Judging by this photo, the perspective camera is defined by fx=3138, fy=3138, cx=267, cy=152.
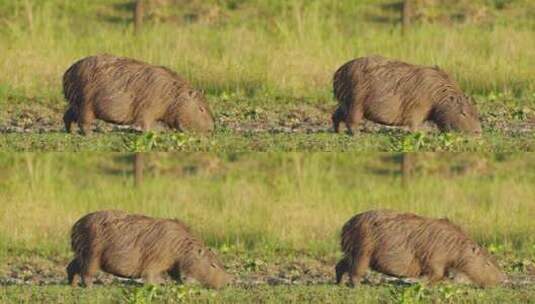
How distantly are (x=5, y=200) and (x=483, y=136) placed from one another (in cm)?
510

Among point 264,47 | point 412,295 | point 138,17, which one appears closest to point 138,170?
point 138,17

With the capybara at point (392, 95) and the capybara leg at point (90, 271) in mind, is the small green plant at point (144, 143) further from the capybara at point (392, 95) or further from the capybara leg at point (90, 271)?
the capybara at point (392, 95)

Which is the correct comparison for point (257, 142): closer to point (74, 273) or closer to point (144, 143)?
point (144, 143)

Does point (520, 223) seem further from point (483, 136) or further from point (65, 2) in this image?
point (65, 2)

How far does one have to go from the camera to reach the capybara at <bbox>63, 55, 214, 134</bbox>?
1153 inches

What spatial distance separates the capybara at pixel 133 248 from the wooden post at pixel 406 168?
5141 mm

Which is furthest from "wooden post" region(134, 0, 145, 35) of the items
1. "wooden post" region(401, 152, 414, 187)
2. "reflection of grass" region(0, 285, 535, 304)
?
"reflection of grass" region(0, 285, 535, 304)

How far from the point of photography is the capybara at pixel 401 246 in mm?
28469

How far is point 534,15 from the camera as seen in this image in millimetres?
35844

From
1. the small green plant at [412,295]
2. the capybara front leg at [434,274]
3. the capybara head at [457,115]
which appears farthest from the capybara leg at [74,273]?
the capybara head at [457,115]

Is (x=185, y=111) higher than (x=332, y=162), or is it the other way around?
(x=185, y=111)

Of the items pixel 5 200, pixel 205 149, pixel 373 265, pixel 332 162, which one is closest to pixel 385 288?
pixel 373 265

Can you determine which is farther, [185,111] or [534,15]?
[534,15]

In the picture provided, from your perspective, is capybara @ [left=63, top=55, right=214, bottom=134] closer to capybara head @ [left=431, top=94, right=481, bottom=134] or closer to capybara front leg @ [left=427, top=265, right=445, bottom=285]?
capybara head @ [left=431, top=94, right=481, bottom=134]
